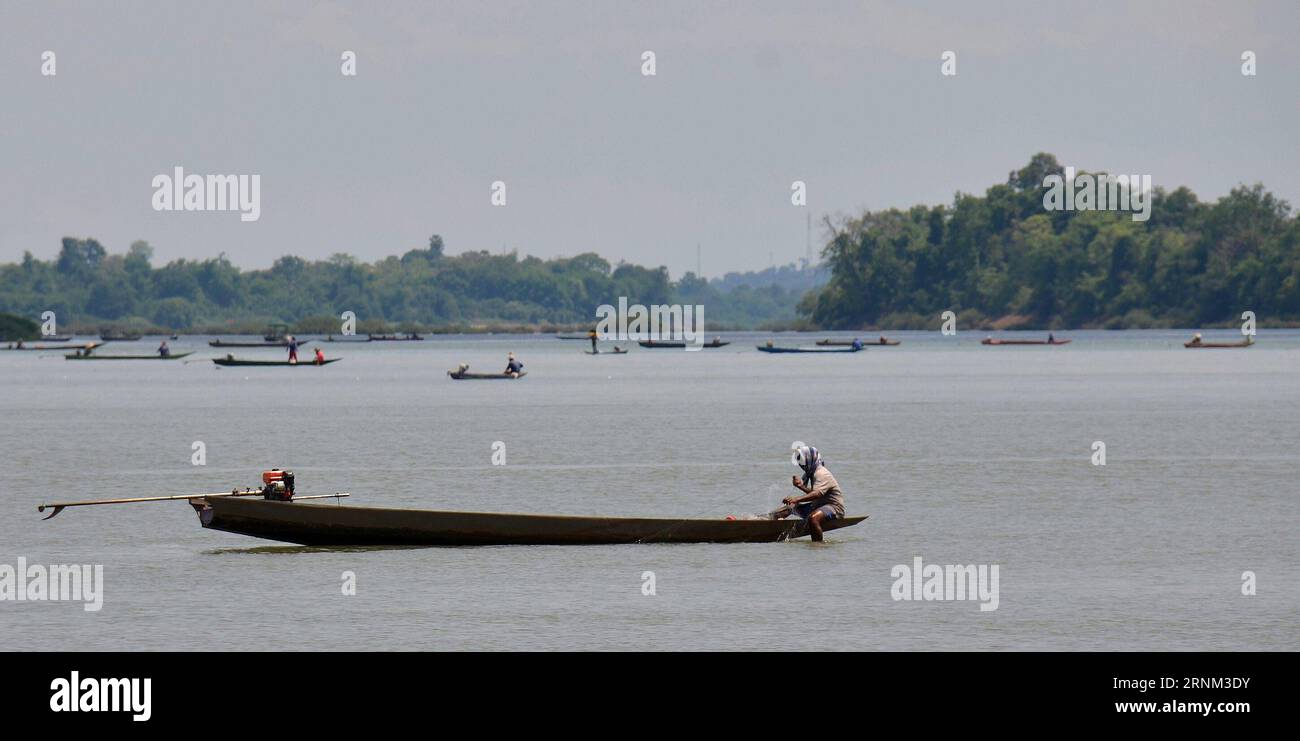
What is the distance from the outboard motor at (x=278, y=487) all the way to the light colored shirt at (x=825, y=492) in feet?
32.9

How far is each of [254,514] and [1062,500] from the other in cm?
2130

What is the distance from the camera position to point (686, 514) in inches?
1710

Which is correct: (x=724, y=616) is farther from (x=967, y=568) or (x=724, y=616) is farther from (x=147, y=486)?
(x=147, y=486)

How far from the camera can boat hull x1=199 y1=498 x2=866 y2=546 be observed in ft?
112

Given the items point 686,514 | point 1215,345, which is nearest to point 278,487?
point 686,514

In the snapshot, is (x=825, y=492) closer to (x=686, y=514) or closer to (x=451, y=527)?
(x=451, y=527)

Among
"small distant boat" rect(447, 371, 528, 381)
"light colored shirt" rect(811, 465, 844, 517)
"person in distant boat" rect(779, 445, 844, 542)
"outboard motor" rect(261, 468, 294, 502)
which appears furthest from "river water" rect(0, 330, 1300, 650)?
"small distant boat" rect(447, 371, 528, 381)

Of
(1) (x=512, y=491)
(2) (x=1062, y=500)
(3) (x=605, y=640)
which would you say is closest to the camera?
(3) (x=605, y=640)

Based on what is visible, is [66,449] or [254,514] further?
[66,449]

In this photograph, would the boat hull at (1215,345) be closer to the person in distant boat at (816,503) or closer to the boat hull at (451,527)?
the person in distant boat at (816,503)

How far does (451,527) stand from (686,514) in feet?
33.3

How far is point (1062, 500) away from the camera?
45875 mm
